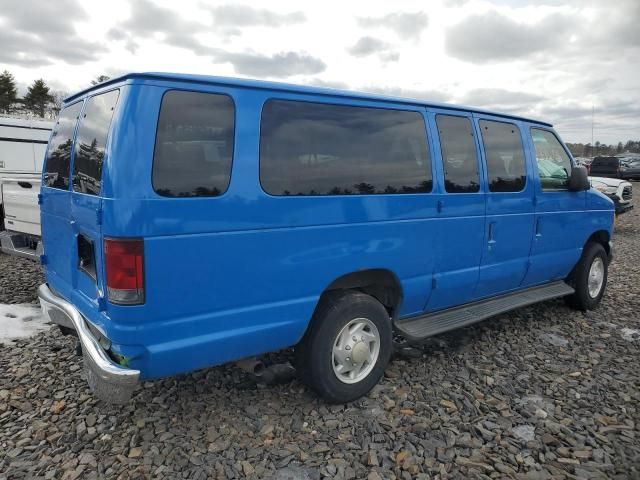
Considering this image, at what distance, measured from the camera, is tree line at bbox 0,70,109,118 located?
37188 mm

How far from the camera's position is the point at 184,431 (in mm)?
3039

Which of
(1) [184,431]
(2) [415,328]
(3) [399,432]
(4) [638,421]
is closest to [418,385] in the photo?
(2) [415,328]

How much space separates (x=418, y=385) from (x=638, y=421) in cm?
149

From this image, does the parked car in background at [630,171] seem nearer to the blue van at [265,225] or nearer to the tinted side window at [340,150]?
the blue van at [265,225]

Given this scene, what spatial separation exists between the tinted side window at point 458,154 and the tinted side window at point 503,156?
214 mm

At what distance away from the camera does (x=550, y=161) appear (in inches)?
195

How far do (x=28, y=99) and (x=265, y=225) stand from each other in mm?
46561

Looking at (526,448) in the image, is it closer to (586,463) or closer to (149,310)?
(586,463)

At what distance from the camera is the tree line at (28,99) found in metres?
37.2

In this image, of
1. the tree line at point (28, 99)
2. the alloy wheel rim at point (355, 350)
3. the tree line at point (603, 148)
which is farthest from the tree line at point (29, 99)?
the alloy wheel rim at point (355, 350)

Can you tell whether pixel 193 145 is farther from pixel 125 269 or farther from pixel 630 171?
pixel 630 171

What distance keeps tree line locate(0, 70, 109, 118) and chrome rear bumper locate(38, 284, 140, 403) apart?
39350 mm

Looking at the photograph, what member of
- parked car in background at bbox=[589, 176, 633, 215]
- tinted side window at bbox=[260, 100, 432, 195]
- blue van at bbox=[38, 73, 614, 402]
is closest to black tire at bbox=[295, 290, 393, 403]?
blue van at bbox=[38, 73, 614, 402]

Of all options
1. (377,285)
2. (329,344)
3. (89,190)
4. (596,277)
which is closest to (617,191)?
(596,277)
